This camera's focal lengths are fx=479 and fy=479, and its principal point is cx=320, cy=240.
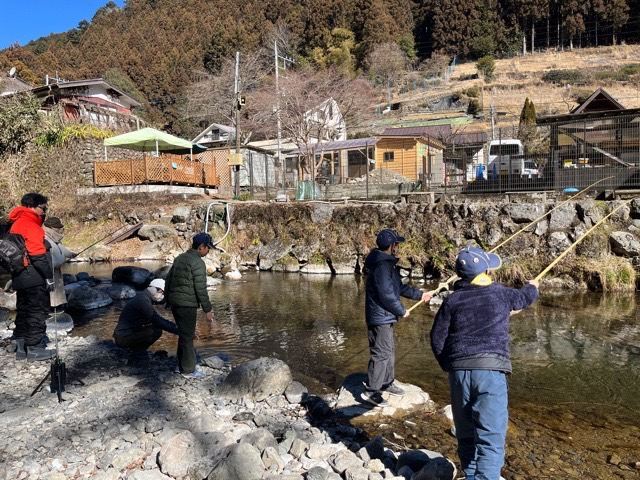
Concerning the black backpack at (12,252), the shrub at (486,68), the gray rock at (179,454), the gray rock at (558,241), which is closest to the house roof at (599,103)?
the gray rock at (558,241)

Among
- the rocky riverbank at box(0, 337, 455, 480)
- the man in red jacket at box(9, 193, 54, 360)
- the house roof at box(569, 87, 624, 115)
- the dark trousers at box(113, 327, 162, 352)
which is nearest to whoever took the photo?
the rocky riverbank at box(0, 337, 455, 480)

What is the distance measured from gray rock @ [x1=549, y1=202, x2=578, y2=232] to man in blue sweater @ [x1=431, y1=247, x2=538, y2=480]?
10712 mm

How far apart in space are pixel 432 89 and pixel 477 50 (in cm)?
1351

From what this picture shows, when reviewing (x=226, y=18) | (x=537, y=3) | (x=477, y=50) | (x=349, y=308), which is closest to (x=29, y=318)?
(x=349, y=308)

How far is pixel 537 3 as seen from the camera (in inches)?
2685

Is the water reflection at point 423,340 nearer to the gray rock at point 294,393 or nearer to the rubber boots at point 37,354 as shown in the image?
the gray rock at point 294,393

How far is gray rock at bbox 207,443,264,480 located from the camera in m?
3.19

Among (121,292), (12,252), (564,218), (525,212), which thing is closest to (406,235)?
(525,212)

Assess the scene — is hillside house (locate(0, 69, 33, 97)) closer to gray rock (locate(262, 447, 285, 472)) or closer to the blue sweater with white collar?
gray rock (locate(262, 447, 285, 472))

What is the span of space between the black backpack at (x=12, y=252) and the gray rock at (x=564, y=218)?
11.9 meters

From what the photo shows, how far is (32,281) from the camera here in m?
5.54

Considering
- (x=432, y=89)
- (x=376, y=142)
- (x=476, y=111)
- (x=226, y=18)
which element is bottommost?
(x=376, y=142)

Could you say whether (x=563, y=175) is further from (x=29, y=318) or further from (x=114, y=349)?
(x=29, y=318)

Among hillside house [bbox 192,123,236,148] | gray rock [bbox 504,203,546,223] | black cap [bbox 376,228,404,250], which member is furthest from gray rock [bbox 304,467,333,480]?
hillside house [bbox 192,123,236,148]
